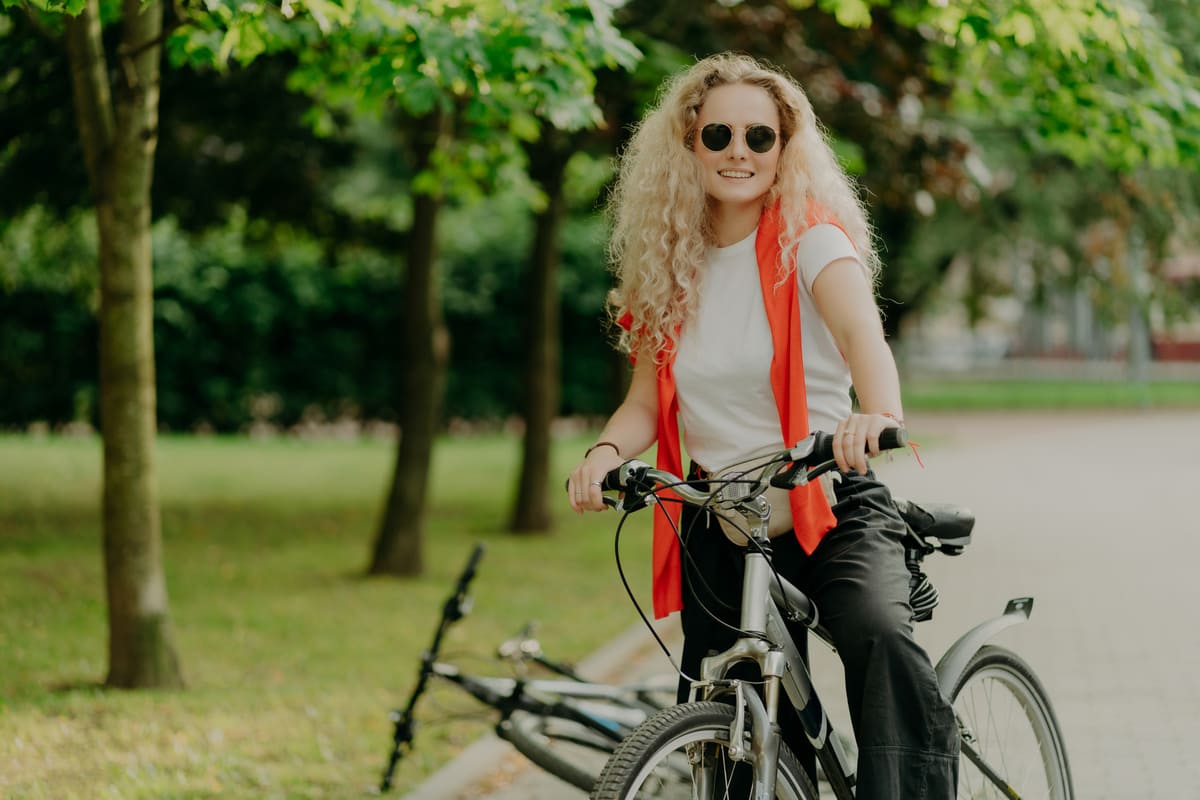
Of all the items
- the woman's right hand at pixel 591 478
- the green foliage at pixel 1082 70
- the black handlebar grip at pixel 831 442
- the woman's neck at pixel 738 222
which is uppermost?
the green foliage at pixel 1082 70

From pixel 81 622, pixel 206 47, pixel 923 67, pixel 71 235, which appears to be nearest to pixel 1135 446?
pixel 923 67

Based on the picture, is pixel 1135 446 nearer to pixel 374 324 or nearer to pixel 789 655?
pixel 374 324

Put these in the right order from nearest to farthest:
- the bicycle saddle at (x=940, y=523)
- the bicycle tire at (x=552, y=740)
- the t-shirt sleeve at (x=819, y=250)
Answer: the t-shirt sleeve at (x=819, y=250) → the bicycle saddle at (x=940, y=523) → the bicycle tire at (x=552, y=740)

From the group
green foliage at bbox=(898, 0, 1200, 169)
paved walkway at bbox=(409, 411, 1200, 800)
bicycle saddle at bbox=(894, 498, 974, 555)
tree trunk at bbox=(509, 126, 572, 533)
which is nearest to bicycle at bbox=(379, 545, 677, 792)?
paved walkway at bbox=(409, 411, 1200, 800)

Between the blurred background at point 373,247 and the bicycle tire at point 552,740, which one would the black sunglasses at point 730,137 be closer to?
the blurred background at point 373,247

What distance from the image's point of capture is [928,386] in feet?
138

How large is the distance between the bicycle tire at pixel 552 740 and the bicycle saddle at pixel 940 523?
156 centimetres

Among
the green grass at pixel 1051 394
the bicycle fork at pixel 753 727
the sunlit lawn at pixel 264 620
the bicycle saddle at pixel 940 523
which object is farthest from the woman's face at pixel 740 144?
the green grass at pixel 1051 394

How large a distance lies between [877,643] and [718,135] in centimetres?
114

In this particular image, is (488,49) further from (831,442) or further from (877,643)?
(877,643)

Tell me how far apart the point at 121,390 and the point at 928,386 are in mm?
37656

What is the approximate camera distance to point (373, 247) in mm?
13609

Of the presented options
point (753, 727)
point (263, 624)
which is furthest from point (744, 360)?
point (263, 624)

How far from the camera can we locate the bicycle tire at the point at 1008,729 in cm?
353
